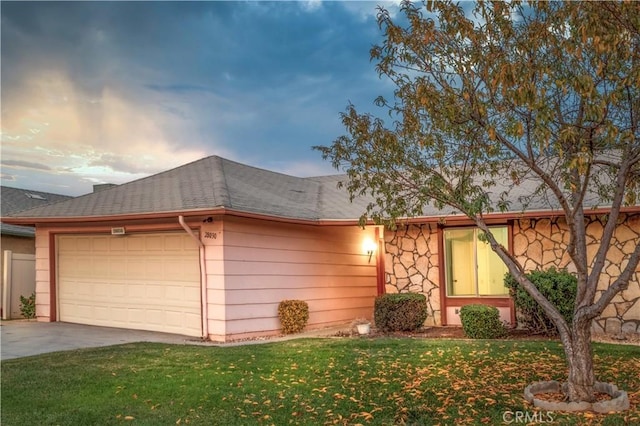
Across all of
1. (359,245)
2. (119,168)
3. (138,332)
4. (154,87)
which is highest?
(154,87)

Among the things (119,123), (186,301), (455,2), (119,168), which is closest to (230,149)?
(119,168)

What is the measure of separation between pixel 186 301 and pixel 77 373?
144 inches

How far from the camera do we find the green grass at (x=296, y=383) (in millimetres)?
5172

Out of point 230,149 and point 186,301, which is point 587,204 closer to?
point 186,301

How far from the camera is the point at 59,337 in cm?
1024

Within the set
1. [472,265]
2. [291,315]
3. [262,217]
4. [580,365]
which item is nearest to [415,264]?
[472,265]

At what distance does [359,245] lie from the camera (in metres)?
14.0

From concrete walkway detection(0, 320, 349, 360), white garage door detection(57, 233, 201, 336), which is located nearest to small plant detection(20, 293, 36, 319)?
concrete walkway detection(0, 320, 349, 360)

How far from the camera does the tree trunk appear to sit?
5.15m

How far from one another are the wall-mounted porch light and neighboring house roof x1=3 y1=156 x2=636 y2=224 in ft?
3.38

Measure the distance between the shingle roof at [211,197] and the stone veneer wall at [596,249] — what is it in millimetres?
3580

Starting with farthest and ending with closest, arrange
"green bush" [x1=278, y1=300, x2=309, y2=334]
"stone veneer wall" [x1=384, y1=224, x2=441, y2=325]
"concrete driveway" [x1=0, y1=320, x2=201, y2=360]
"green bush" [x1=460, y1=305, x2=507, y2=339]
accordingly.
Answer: "stone veneer wall" [x1=384, y1=224, x2=441, y2=325] < "green bush" [x1=278, y1=300, x2=309, y2=334] < "green bush" [x1=460, y1=305, x2=507, y2=339] < "concrete driveway" [x1=0, y1=320, x2=201, y2=360]

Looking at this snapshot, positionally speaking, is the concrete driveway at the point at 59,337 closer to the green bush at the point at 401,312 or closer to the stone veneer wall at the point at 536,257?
the green bush at the point at 401,312

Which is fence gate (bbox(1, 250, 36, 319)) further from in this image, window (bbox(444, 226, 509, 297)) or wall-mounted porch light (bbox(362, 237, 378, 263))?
window (bbox(444, 226, 509, 297))
